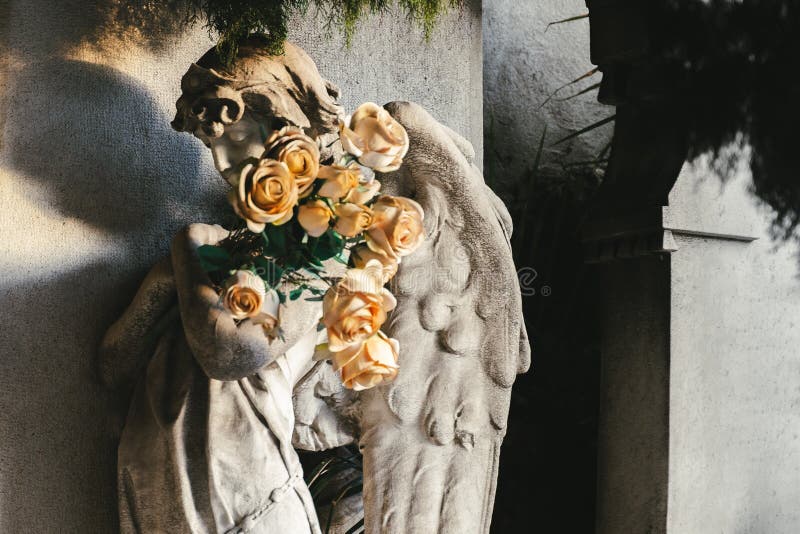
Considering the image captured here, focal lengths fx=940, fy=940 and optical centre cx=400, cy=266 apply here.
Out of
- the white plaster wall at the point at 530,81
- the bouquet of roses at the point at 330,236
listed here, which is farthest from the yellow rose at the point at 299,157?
the white plaster wall at the point at 530,81

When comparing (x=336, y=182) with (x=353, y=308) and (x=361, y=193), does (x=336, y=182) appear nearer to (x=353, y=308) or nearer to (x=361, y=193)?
(x=361, y=193)

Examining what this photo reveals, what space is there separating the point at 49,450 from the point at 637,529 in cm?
210

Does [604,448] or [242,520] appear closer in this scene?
[242,520]

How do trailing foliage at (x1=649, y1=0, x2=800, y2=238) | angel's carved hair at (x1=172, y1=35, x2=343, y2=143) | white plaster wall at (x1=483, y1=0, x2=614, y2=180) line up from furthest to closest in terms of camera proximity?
white plaster wall at (x1=483, y1=0, x2=614, y2=180), trailing foliage at (x1=649, y1=0, x2=800, y2=238), angel's carved hair at (x1=172, y1=35, x2=343, y2=143)

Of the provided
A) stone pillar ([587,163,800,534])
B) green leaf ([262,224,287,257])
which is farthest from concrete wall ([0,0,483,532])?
stone pillar ([587,163,800,534])

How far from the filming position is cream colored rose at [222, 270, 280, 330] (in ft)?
4.23

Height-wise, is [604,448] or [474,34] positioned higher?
[474,34]

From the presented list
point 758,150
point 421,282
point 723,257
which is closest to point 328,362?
point 421,282

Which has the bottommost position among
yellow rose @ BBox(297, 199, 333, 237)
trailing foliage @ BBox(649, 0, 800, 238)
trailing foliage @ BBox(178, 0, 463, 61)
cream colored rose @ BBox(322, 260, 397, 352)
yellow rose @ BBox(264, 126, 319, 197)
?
cream colored rose @ BBox(322, 260, 397, 352)

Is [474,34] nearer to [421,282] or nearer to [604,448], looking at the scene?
[421,282]

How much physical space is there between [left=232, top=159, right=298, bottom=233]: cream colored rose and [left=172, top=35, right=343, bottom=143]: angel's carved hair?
225mm

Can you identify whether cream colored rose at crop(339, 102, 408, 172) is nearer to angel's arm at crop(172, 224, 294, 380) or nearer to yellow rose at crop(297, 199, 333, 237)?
yellow rose at crop(297, 199, 333, 237)

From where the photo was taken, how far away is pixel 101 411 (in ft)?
5.41

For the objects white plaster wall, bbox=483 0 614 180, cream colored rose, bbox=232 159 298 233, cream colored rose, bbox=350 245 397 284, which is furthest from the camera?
white plaster wall, bbox=483 0 614 180
